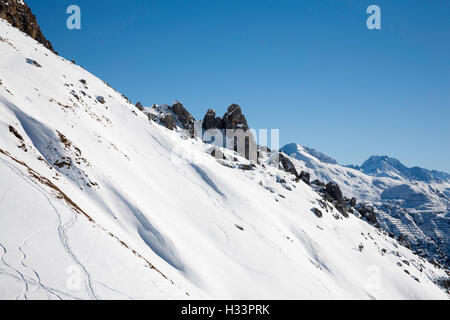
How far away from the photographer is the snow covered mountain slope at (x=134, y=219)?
40.2 ft

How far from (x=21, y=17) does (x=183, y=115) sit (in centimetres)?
4648

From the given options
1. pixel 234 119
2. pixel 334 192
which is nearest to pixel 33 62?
pixel 234 119

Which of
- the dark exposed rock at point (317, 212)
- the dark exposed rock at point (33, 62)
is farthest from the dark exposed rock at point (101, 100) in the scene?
the dark exposed rock at point (317, 212)

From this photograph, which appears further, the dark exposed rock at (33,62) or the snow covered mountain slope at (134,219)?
the dark exposed rock at (33,62)

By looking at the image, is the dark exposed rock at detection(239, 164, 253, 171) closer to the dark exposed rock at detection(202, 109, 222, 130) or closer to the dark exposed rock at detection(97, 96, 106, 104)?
the dark exposed rock at detection(202, 109, 222, 130)

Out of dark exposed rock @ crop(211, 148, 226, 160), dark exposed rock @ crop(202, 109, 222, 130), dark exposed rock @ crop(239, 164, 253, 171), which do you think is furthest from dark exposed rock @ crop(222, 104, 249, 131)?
dark exposed rock @ crop(239, 164, 253, 171)

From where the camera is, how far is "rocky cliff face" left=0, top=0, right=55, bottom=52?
6016 centimetres

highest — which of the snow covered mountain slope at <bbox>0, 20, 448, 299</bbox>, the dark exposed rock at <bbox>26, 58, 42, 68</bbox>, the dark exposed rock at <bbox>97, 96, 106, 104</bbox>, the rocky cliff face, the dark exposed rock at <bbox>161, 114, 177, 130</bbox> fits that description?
the rocky cliff face

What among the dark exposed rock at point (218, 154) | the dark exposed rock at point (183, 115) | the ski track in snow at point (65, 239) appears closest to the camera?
the ski track in snow at point (65, 239)

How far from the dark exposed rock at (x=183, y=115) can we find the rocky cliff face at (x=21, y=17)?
37.0 meters

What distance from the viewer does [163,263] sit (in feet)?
79.8

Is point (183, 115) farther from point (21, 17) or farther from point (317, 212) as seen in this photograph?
point (317, 212)

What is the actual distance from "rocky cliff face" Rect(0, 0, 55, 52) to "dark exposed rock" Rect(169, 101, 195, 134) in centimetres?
3699

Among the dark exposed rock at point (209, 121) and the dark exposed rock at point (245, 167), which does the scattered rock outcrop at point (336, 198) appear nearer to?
the dark exposed rock at point (245, 167)
